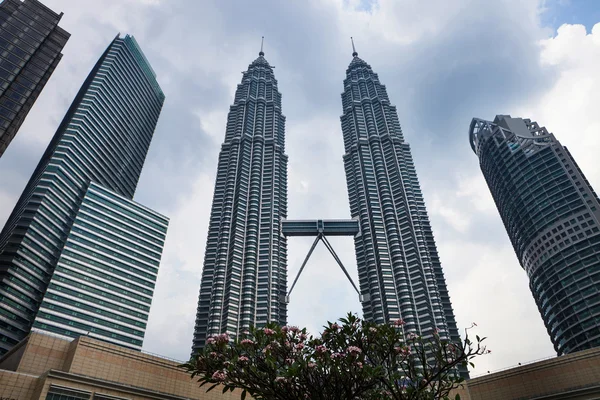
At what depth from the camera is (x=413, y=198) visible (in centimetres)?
13788

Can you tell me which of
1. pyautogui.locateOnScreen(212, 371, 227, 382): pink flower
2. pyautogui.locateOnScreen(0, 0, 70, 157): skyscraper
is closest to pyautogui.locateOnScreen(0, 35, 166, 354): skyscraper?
pyautogui.locateOnScreen(0, 0, 70, 157): skyscraper

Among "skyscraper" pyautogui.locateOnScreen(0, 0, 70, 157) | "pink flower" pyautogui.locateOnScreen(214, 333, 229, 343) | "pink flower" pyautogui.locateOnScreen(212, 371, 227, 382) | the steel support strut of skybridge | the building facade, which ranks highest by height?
"skyscraper" pyautogui.locateOnScreen(0, 0, 70, 157)

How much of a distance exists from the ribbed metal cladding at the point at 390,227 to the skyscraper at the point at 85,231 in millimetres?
67530

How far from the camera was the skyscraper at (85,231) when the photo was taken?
296 ft

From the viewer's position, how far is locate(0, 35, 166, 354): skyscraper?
296ft

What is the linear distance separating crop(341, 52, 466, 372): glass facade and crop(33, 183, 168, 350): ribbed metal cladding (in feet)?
220

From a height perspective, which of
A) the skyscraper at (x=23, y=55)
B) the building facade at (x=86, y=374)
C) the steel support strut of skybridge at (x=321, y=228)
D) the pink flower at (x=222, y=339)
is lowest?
the pink flower at (x=222, y=339)

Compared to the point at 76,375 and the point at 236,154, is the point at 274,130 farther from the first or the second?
the point at 76,375

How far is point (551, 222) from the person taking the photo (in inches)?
4279

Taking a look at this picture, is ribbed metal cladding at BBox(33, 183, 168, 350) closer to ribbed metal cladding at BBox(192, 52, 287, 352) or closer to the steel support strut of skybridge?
ribbed metal cladding at BBox(192, 52, 287, 352)

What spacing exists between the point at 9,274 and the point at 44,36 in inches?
2541

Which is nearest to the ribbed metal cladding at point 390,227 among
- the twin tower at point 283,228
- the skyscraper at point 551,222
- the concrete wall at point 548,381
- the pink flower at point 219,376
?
the twin tower at point 283,228

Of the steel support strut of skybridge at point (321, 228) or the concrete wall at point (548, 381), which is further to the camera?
the steel support strut of skybridge at point (321, 228)

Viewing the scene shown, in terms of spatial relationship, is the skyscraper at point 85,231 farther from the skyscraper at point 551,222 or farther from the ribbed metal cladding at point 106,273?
the skyscraper at point 551,222
